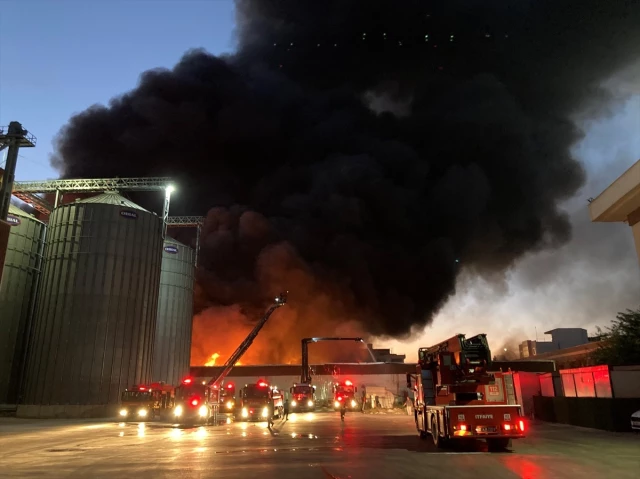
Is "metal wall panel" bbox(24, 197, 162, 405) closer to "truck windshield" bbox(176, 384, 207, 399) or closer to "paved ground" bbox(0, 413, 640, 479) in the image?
"truck windshield" bbox(176, 384, 207, 399)

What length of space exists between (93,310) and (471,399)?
2902 cm

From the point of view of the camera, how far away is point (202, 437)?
57.3 feet

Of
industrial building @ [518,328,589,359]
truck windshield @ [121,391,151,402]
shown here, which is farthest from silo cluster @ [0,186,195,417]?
industrial building @ [518,328,589,359]

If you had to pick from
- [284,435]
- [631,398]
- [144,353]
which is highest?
[144,353]

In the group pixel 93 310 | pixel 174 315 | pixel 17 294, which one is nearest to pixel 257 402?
pixel 93 310

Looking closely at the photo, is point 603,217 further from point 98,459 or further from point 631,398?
point 98,459

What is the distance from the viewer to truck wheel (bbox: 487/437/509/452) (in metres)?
13.3

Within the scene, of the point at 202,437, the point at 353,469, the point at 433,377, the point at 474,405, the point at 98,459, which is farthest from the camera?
the point at 202,437

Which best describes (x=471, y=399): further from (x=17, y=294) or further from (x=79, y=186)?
(x=79, y=186)

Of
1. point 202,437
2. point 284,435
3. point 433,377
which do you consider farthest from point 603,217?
point 202,437

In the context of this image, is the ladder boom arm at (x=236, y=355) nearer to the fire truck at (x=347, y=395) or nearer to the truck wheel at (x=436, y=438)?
the fire truck at (x=347, y=395)

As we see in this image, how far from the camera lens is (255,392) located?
85.6 feet

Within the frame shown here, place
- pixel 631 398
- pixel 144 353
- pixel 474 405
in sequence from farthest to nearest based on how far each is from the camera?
pixel 144 353
pixel 631 398
pixel 474 405

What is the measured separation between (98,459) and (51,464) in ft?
3.61
